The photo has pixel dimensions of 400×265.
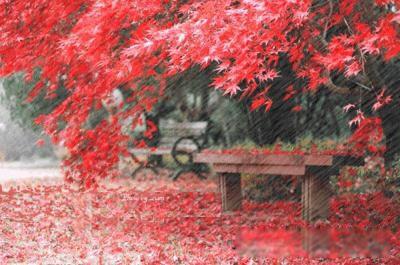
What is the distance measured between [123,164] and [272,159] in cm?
739

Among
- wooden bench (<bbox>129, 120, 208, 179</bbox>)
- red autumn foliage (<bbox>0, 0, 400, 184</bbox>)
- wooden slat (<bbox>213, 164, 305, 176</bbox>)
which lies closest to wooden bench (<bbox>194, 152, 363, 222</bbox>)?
wooden slat (<bbox>213, 164, 305, 176</bbox>)

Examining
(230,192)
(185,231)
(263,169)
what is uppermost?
(263,169)

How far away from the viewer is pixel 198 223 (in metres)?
7.59

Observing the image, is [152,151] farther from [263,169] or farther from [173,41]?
[173,41]

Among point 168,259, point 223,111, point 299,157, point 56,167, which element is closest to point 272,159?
point 299,157

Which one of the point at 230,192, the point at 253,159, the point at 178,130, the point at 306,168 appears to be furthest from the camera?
the point at 178,130

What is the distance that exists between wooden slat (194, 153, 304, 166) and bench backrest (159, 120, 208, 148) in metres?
4.57

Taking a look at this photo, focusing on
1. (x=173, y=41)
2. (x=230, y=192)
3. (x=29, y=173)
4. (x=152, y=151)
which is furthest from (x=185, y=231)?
(x=29, y=173)

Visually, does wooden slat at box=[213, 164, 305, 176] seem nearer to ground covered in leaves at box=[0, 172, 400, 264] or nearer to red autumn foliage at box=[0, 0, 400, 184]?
ground covered in leaves at box=[0, 172, 400, 264]

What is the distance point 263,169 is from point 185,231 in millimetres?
1168

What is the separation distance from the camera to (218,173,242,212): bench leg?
8.01 metres

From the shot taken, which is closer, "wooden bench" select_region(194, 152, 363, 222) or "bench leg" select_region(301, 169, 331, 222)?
"wooden bench" select_region(194, 152, 363, 222)

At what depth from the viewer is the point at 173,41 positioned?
5141 millimetres

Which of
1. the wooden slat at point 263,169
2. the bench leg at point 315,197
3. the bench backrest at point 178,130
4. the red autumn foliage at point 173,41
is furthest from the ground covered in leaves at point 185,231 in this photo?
the bench backrest at point 178,130
